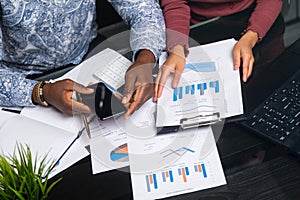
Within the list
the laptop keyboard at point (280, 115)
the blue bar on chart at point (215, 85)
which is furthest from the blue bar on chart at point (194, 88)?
the laptop keyboard at point (280, 115)

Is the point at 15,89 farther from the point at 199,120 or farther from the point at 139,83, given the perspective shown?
the point at 199,120

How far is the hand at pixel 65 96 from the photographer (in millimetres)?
1052

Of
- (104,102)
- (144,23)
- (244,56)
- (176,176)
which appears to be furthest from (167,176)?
(144,23)

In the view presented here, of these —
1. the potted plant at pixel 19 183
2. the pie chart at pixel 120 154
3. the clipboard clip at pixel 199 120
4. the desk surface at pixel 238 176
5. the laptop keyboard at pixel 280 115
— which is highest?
the potted plant at pixel 19 183

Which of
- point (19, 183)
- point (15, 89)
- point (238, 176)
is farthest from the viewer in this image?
point (15, 89)

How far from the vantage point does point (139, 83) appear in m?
1.08

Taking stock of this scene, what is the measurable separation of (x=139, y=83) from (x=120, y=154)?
188mm

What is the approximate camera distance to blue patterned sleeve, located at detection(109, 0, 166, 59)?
121cm

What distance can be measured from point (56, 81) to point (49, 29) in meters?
0.19

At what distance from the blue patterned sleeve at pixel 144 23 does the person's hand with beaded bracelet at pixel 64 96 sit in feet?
0.68

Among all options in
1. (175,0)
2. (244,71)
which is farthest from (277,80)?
(175,0)

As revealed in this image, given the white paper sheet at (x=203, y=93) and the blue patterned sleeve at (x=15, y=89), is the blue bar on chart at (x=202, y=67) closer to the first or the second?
the white paper sheet at (x=203, y=93)

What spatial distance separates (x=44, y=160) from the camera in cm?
98

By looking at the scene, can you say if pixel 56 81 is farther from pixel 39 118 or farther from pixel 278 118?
pixel 278 118
